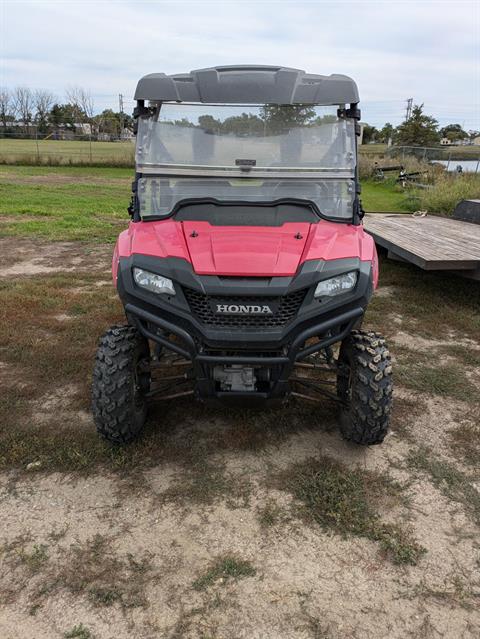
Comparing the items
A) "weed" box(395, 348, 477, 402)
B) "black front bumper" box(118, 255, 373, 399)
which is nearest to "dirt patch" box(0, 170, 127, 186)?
"weed" box(395, 348, 477, 402)

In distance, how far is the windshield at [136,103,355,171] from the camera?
11.4ft

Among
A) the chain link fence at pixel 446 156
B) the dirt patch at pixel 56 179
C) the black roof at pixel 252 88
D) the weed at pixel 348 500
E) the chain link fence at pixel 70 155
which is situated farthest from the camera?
the chain link fence at pixel 70 155

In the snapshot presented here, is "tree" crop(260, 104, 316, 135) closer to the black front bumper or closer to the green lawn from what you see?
the black front bumper

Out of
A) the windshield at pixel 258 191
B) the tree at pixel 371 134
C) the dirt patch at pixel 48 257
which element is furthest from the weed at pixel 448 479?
the tree at pixel 371 134

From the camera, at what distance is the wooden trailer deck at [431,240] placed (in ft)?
19.4

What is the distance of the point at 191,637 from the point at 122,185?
1869cm

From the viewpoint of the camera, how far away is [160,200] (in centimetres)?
350

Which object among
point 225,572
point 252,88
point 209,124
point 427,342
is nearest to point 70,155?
point 427,342

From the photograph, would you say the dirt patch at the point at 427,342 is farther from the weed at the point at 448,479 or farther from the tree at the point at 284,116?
the tree at the point at 284,116

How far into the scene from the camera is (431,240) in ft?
23.3

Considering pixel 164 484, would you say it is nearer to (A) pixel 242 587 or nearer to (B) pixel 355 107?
(A) pixel 242 587

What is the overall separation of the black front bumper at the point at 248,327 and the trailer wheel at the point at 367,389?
22cm

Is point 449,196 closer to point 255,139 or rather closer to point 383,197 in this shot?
point 383,197

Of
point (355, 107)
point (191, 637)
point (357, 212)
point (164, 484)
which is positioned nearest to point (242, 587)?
point (191, 637)
